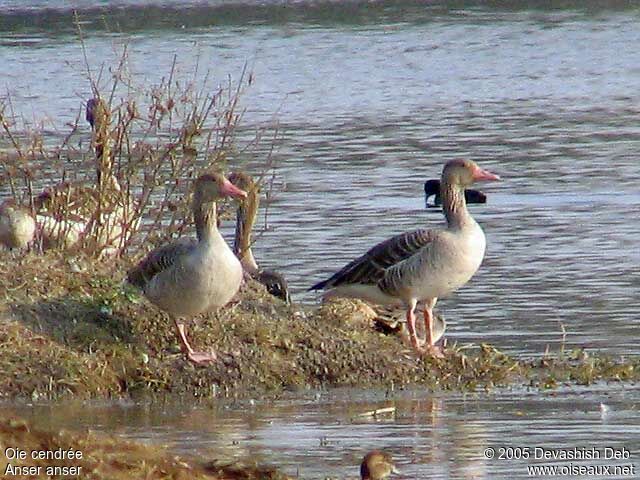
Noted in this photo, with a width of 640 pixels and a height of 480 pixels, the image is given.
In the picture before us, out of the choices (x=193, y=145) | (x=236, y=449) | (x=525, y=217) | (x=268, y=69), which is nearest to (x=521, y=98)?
(x=268, y=69)

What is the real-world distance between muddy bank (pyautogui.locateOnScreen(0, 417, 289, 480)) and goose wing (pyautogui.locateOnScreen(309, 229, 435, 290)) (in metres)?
4.35

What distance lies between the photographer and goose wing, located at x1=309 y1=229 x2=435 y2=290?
12.1 meters

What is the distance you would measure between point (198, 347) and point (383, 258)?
4.86ft

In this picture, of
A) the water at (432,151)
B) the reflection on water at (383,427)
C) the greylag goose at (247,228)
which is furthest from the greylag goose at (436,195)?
the reflection on water at (383,427)

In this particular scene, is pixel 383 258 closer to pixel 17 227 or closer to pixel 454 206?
pixel 454 206

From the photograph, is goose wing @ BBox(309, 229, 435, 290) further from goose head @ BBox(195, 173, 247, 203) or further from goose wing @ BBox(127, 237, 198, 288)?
goose wing @ BBox(127, 237, 198, 288)

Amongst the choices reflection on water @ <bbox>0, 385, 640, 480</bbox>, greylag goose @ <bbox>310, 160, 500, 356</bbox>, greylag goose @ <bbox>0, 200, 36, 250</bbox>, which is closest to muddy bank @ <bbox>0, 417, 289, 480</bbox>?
reflection on water @ <bbox>0, 385, 640, 480</bbox>

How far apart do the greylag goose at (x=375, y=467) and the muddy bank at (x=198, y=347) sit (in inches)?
124

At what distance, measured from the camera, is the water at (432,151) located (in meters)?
9.98

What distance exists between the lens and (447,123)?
28688 mm

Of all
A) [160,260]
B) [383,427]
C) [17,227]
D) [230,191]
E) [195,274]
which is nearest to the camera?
[383,427]

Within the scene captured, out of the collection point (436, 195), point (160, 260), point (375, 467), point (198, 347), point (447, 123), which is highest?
point (375, 467)

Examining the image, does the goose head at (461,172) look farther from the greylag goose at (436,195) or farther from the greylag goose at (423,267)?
the greylag goose at (436,195)

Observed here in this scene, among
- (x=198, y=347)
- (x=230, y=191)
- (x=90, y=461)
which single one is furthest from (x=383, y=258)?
(x=90, y=461)
